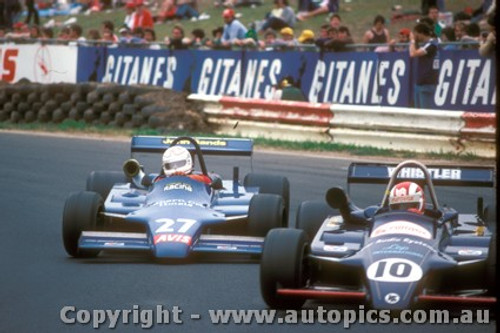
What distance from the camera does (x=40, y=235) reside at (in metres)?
12.9

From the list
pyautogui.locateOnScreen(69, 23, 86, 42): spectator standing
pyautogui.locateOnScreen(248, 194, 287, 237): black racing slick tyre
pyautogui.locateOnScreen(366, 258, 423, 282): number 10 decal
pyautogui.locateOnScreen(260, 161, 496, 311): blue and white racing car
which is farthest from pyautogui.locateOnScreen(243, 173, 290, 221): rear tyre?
pyautogui.locateOnScreen(69, 23, 86, 42): spectator standing

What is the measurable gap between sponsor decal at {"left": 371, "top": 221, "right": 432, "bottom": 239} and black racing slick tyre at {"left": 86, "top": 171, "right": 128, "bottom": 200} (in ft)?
14.2

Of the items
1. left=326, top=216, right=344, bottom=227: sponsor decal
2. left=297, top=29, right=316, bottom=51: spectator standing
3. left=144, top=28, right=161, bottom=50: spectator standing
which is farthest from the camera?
left=144, top=28, right=161, bottom=50: spectator standing

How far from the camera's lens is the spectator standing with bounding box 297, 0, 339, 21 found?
27797 millimetres

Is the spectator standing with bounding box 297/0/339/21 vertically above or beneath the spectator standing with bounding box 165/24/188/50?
above

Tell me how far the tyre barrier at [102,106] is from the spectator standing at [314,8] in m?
5.29

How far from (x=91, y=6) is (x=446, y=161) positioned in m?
18.8

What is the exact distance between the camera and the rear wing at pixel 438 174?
34.3 ft

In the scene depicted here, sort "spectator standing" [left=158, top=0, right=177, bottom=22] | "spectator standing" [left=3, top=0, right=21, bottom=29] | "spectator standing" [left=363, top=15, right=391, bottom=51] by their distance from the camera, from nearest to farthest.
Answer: "spectator standing" [left=363, top=15, right=391, bottom=51], "spectator standing" [left=3, top=0, right=21, bottom=29], "spectator standing" [left=158, top=0, right=177, bottom=22]

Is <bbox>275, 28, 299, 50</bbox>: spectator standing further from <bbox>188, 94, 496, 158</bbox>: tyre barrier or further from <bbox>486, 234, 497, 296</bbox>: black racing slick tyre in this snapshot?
<bbox>486, 234, 497, 296</bbox>: black racing slick tyre

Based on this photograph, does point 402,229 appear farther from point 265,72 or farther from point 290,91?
point 265,72

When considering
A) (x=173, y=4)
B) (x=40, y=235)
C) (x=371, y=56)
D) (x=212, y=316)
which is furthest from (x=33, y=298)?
(x=173, y=4)

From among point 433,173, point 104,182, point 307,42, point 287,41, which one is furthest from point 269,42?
point 433,173

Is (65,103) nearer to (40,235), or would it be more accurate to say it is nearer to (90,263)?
(40,235)
